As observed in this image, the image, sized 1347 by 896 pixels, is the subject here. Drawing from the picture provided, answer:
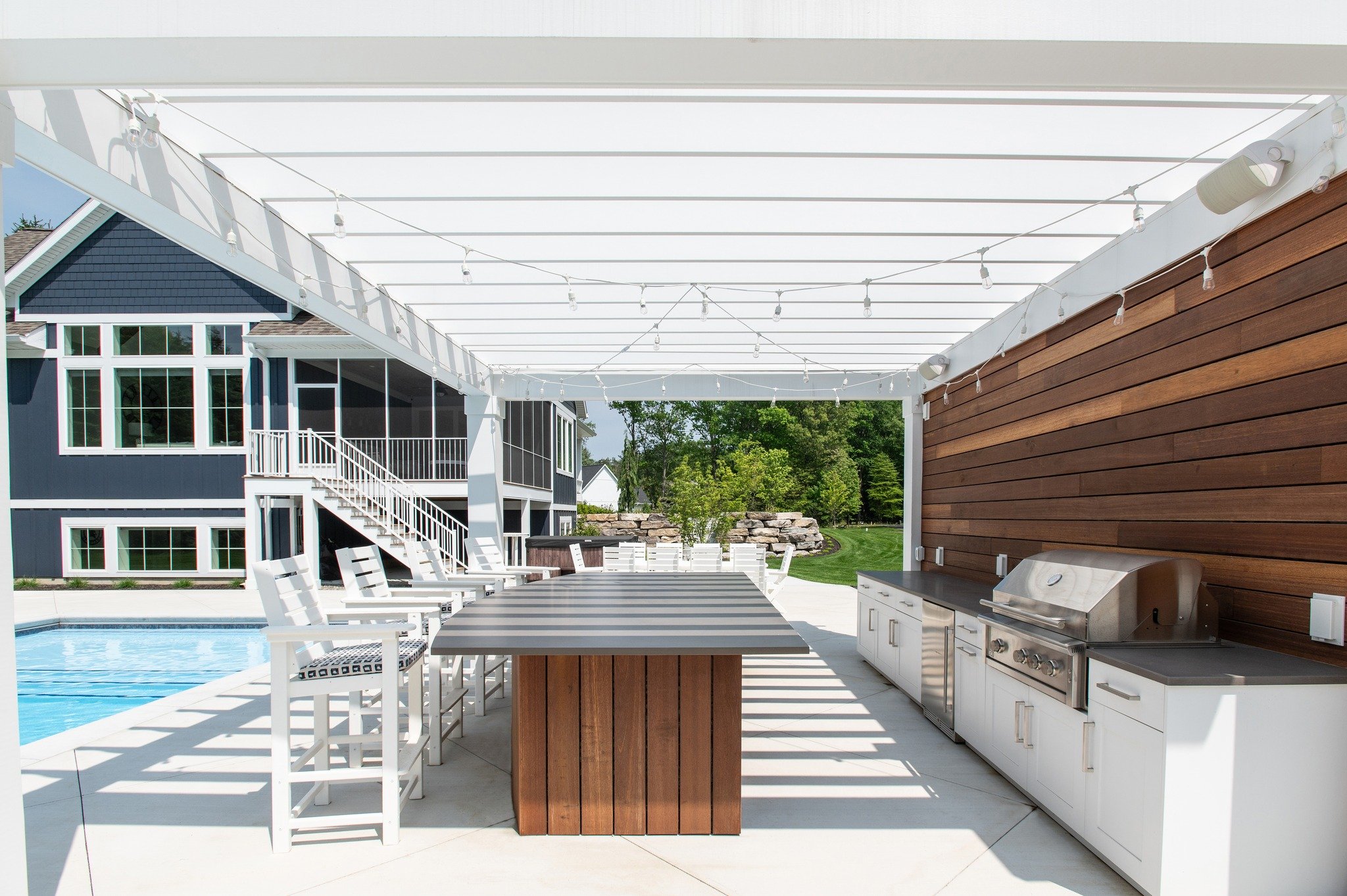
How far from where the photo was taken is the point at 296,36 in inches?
80.3

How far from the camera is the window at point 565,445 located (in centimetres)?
1973

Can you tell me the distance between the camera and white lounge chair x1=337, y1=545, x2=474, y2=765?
4.41 metres

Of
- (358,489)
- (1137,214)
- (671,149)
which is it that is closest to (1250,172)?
(1137,214)

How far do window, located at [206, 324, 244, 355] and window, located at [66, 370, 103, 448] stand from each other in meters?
1.79

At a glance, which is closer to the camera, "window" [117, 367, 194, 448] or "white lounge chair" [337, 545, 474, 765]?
"white lounge chair" [337, 545, 474, 765]

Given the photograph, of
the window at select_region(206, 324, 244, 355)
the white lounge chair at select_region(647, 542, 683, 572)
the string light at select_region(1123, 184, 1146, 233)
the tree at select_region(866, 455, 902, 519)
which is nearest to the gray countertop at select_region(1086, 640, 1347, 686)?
the string light at select_region(1123, 184, 1146, 233)

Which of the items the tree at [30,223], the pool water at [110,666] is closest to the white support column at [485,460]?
the pool water at [110,666]

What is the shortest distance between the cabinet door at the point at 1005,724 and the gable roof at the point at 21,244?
15611 millimetres

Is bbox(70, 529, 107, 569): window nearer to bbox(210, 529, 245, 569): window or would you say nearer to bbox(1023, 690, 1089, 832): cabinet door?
bbox(210, 529, 245, 569): window

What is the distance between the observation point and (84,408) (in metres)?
13.5

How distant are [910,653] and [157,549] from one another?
1278cm

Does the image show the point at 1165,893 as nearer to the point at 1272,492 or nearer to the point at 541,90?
the point at 1272,492

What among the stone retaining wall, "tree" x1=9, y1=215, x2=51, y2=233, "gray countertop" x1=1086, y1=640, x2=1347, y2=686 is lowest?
the stone retaining wall

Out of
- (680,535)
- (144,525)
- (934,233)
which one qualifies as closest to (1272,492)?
(934,233)
